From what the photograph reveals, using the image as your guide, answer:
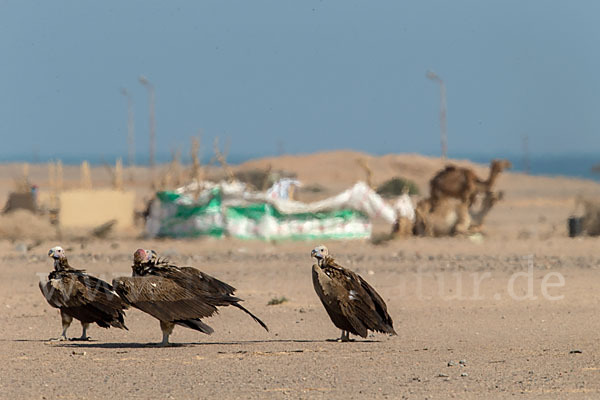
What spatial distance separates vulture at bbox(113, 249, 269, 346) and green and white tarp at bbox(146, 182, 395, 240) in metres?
19.1

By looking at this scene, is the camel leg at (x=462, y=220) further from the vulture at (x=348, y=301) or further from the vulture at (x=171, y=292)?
the vulture at (x=171, y=292)

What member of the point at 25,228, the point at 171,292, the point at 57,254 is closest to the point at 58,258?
the point at 57,254

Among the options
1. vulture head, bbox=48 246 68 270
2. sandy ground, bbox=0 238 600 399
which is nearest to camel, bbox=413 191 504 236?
sandy ground, bbox=0 238 600 399

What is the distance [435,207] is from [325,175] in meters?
61.5

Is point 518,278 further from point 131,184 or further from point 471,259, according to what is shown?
point 131,184

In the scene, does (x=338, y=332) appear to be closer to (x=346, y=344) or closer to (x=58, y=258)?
(x=346, y=344)

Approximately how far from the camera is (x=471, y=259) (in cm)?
2656

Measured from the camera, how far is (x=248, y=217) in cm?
3275

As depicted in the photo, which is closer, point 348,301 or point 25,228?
point 348,301

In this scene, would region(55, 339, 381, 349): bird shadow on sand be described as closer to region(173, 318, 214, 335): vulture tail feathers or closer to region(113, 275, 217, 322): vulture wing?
region(173, 318, 214, 335): vulture tail feathers

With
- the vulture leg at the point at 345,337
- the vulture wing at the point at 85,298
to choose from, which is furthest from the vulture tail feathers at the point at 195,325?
the vulture leg at the point at 345,337

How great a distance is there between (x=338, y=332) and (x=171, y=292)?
3093mm

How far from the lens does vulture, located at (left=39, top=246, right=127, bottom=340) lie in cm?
1305

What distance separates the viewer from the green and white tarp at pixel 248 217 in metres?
32.5
